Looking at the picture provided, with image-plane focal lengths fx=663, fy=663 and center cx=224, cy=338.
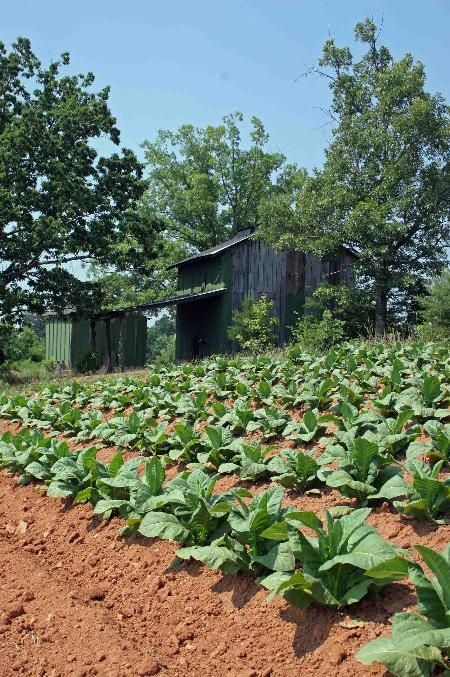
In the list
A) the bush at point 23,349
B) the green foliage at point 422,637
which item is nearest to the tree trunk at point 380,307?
the bush at point 23,349

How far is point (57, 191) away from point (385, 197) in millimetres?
12276

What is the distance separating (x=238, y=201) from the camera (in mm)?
45562

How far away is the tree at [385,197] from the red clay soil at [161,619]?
19.9m

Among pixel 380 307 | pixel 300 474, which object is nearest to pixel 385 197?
pixel 380 307

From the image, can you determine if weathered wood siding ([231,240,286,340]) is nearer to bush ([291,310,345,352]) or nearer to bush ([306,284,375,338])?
bush ([306,284,375,338])

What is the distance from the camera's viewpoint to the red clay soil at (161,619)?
299 centimetres

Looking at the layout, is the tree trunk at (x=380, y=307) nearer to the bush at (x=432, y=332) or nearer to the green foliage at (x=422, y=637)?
the bush at (x=432, y=332)

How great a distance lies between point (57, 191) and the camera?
82.9ft

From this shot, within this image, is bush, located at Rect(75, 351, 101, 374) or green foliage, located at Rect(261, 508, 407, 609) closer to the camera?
green foliage, located at Rect(261, 508, 407, 609)

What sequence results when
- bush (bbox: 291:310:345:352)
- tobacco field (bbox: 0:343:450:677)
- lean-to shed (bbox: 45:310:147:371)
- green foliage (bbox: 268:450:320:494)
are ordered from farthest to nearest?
1. lean-to shed (bbox: 45:310:147:371)
2. bush (bbox: 291:310:345:352)
3. green foliage (bbox: 268:450:320:494)
4. tobacco field (bbox: 0:343:450:677)

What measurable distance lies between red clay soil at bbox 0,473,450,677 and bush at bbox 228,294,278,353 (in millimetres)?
18490

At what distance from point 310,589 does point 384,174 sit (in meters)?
22.5

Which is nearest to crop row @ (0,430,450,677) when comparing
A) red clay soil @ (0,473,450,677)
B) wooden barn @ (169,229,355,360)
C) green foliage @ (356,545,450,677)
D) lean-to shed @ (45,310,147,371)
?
green foliage @ (356,545,450,677)

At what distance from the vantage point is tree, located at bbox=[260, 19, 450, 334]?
2342 centimetres
